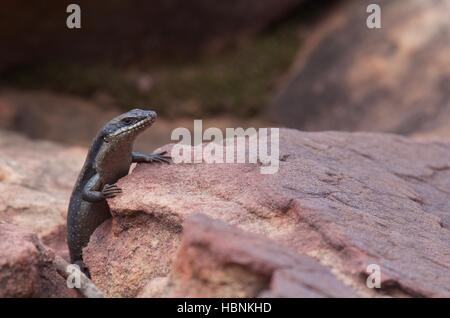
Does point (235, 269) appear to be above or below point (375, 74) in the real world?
below

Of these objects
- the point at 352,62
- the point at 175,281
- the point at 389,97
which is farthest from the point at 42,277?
the point at 352,62

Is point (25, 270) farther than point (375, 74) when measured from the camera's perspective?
No

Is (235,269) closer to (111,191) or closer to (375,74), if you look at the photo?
(111,191)

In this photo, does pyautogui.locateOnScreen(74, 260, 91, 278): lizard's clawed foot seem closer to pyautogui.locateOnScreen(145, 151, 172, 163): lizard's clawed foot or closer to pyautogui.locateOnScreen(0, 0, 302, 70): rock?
pyautogui.locateOnScreen(145, 151, 172, 163): lizard's clawed foot

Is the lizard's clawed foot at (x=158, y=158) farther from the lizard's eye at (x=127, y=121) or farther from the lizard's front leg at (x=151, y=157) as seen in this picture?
the lizard's eye at (x=127, y=121)

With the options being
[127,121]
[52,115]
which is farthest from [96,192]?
[52,115]

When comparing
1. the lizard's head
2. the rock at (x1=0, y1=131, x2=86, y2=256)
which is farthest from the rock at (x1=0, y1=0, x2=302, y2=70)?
the lizard's head

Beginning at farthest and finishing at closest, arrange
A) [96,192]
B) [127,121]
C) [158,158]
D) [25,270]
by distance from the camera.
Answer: [127,121] < [158,158] < [96,192] < [25,270]
